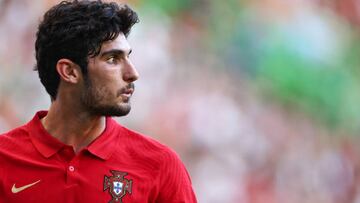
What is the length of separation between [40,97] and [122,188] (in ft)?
5.12

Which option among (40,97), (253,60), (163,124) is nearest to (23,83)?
(40,97)

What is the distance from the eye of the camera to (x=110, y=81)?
288cm

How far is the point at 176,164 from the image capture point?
2.90 meters

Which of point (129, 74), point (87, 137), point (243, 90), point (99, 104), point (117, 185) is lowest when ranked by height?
point (117, 185)

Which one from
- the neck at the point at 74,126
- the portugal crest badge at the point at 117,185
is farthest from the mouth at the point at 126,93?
the portugal crest badge at the point at 117,185

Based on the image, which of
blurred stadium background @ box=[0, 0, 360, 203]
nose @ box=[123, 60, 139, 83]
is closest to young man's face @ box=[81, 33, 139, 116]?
nose @ box=[123, 60, 139, 83]

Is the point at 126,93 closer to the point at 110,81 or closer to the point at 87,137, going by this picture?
the point at 110,81

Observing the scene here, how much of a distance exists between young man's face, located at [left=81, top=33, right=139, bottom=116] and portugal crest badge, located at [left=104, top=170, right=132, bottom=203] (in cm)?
18

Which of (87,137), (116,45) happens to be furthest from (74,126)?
(116,45)

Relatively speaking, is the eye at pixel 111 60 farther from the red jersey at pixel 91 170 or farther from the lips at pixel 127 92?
the red jersey at pixel 91 170

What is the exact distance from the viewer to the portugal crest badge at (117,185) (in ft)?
9.19

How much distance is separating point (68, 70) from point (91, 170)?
0.33 metres

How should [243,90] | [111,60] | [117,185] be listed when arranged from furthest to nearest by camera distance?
1. [243,90]
2. [111,60]
3. [117,185]

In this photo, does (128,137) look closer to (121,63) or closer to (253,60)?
(121,63)
